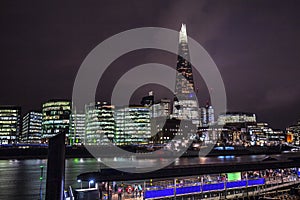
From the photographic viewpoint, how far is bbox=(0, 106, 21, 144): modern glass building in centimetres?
14938

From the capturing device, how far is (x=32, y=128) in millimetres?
175500

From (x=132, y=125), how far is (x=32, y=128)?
57.1 metres

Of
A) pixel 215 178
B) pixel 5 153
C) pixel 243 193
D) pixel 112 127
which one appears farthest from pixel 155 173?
pixel 112 127

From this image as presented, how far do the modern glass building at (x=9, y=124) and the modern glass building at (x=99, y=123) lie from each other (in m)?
33.3

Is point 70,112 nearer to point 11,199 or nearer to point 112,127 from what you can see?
point 112,127

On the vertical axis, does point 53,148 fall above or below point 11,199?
above

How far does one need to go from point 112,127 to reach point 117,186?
13821 cm

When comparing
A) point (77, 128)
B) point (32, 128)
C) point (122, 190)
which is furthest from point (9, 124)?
point (122, 190)

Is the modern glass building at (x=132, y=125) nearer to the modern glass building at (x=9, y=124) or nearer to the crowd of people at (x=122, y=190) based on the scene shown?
the modern glass building at (x=9, y=124)

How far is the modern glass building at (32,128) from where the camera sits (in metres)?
173

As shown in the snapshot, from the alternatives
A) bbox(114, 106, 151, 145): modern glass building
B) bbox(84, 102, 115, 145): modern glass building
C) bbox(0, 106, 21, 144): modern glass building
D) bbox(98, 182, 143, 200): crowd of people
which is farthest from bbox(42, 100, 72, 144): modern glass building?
bbox(98, 182, 143, 200): crowd of people

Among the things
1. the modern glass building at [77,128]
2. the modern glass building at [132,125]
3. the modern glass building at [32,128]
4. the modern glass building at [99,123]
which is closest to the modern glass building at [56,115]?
the modern glass building at [77,128]

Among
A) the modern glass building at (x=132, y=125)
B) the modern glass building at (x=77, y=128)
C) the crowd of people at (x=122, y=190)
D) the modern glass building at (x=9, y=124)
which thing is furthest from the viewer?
the modern glass building at (x=132, y=125)

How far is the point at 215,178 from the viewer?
20.7 metres
